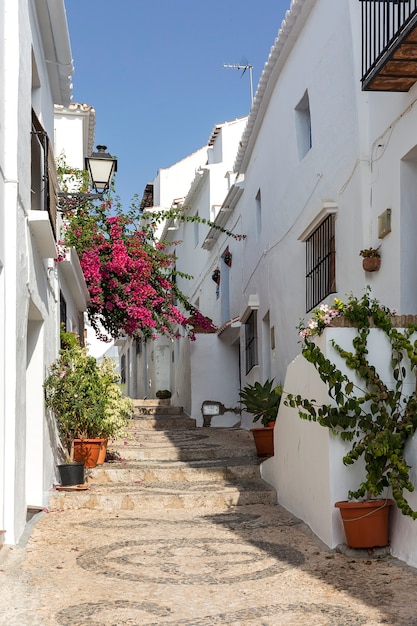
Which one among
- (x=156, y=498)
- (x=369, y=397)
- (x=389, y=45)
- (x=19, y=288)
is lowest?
(x=156, y=498)

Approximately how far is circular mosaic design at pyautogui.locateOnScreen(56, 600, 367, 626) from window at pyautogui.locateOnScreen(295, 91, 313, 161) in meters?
8.27

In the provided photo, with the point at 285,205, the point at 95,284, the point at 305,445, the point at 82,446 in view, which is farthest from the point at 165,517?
the point at 95,284

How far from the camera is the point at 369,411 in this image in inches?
286

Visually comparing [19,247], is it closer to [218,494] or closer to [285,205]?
[218,494]

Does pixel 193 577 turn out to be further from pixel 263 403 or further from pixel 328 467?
pixel 263 403

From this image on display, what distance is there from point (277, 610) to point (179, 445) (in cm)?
848

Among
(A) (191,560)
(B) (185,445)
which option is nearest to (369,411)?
(A) (191,560)

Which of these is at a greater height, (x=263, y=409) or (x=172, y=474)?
(x=263, y=409)

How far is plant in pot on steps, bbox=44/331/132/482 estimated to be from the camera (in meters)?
10.5

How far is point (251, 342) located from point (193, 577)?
10.6m

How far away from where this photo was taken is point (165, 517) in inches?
353

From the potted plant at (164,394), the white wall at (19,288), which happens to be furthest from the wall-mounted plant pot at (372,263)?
the potted plant at (164,394)

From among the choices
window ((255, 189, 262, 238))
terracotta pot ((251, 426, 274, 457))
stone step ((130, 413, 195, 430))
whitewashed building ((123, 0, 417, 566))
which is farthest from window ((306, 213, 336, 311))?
stone step ((130, 413, 195, 430))

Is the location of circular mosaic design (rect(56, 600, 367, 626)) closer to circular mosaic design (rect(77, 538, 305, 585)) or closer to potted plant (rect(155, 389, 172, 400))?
circular mosaic design (rect(77, 538, 305, 585))
